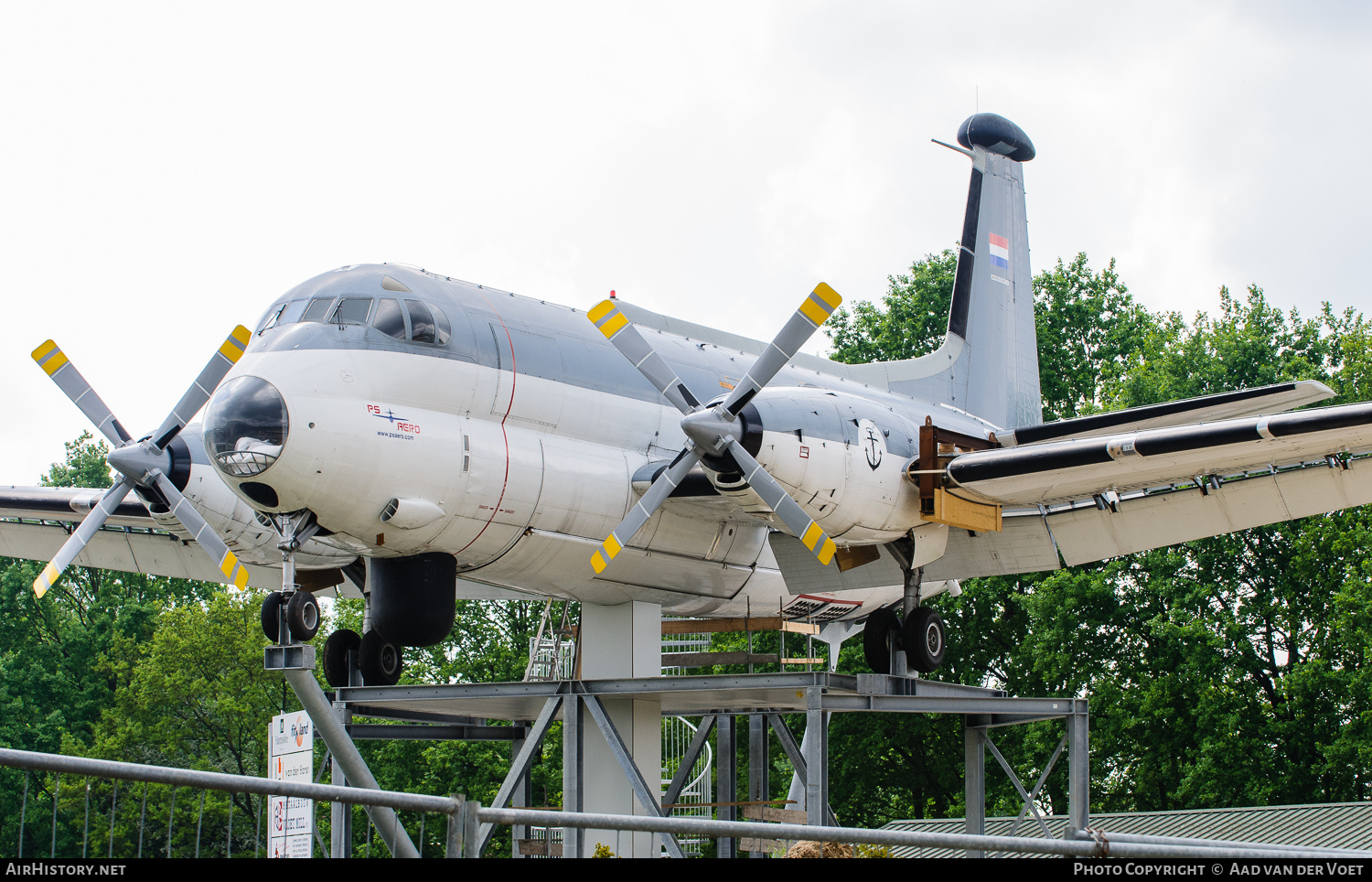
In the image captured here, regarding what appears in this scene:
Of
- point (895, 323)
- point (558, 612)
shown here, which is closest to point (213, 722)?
point (558, 612)

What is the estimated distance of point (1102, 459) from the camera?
45.4 feet

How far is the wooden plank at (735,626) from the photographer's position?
17188 millimetres

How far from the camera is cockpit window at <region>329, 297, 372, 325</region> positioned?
1281cm

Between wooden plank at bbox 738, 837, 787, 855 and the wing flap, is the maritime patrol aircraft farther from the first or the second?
wooden plank at bbox 738, 837, 787, 855

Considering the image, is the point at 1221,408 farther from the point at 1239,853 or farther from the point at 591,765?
the point at 1239,853

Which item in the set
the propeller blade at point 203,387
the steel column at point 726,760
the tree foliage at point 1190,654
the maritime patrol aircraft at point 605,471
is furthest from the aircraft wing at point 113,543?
the tree foliage at point 1190,654

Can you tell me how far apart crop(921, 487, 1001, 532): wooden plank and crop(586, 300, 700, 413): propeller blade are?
120 inches

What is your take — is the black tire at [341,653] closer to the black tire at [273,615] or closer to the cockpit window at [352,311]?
the black tire at [273,615]

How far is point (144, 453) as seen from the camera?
14109 millimetres

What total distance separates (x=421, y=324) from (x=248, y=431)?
6.89 ft

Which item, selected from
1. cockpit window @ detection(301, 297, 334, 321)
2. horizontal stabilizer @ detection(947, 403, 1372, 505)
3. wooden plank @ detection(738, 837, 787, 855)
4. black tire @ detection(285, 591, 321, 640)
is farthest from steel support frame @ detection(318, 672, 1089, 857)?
cockpit window @ detection(301, 297, 334, 321)

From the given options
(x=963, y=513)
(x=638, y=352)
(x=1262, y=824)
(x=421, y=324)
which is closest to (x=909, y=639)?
(x=963, y=513)

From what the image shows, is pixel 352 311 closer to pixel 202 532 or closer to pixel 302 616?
pixel 202 532

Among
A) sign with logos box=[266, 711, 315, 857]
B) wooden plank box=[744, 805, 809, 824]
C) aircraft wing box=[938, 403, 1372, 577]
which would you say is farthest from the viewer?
wooden plank box=[744, 805, 809, 824]
